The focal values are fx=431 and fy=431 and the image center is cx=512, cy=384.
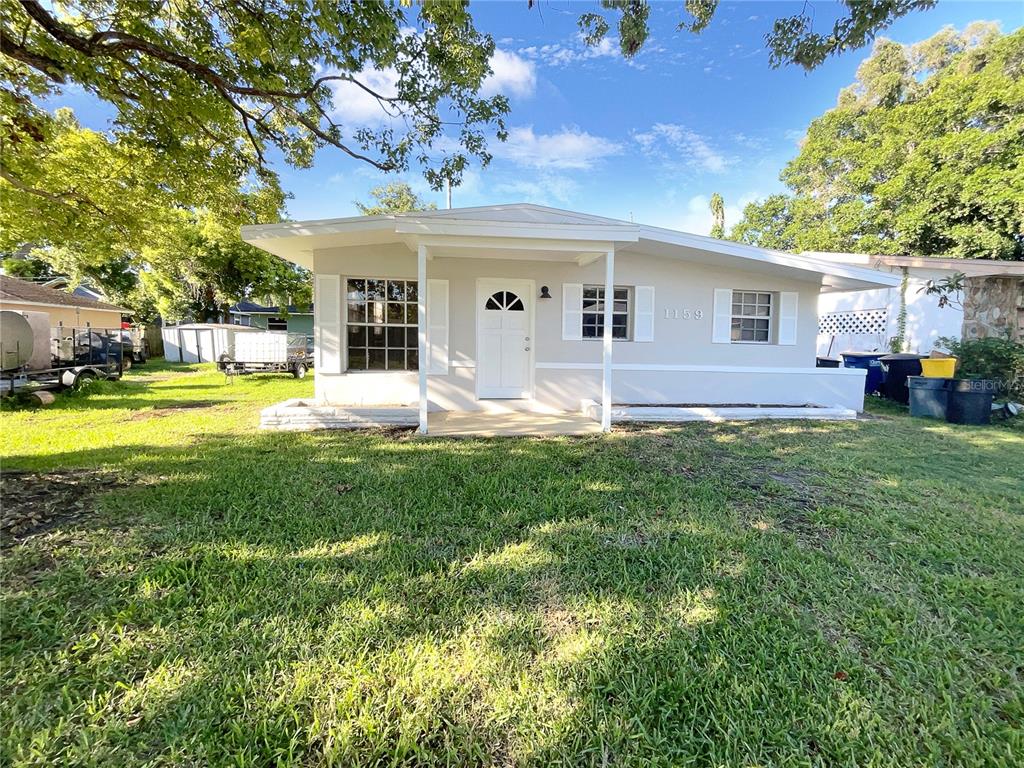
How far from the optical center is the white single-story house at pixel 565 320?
6.65 meters

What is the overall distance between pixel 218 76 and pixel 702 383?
27.5 ft

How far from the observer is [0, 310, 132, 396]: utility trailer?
8.23m

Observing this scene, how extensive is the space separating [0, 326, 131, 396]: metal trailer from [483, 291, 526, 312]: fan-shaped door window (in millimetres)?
9170

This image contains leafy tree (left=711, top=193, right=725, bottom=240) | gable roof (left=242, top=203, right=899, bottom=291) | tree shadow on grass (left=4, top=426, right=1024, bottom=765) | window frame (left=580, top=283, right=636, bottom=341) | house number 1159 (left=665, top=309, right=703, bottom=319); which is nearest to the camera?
tree shadow on grass (left=4, top=426, right=1024, bottom=765)

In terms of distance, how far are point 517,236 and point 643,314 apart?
3.18 metres

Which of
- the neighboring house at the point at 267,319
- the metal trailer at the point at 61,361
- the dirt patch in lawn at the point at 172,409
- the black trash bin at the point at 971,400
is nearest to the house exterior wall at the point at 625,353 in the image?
the black trash bin at the point at 971,400

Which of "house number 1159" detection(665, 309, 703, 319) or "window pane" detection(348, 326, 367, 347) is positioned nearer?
"window pane" detection(348, 326, 367, 347)

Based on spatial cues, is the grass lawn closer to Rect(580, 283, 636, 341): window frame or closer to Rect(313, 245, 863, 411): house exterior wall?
Rect(313, 245, 863, 411): house exterior wall

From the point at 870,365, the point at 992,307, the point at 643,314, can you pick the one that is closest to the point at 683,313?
the point at 643,314

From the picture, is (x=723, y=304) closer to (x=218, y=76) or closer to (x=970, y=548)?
(x=970, y=548)

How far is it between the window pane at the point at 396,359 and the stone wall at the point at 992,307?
13.7 metres

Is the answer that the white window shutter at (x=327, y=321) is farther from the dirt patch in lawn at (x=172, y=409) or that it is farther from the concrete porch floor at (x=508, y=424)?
the dirt patch in lawn at (x=172, y=409)

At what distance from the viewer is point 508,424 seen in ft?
21.2

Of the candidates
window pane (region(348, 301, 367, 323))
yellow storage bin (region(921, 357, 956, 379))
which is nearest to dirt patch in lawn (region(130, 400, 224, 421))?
window pane (region(348, 301, 367, 323))
